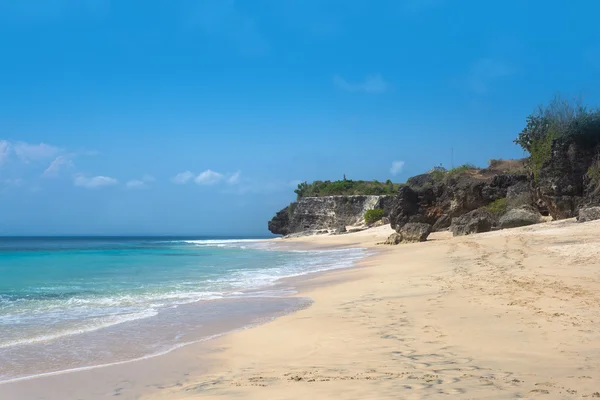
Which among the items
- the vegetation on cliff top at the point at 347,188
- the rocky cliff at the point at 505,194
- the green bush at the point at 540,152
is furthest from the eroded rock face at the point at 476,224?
the vegetation on cliff top at the point at 347,188

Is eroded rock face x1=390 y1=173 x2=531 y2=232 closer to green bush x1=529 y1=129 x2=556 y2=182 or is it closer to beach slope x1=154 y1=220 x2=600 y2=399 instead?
green bush x1=529 y1=129 x2=556 y2=182

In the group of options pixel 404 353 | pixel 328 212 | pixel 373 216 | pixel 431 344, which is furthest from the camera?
pixel 328 212

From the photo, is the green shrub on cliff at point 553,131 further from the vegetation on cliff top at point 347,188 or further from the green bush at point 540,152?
the vegetation on cliff top at point 347,188

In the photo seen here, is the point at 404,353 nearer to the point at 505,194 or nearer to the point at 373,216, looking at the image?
the point at 505,194

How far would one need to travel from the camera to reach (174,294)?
1134 cm

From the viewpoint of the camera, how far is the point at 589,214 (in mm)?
18438

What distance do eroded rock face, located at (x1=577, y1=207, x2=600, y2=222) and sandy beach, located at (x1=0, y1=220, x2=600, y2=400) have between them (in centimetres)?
1022

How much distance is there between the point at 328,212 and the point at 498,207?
4139cm

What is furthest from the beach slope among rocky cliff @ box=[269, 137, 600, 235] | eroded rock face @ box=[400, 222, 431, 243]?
eroded rock face @ box=[400, 222, 431, 243]

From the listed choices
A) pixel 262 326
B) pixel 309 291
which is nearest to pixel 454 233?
pixel 309 291

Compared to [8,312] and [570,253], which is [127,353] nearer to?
[8,312]

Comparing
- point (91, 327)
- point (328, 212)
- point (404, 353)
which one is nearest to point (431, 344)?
point (404, 353)

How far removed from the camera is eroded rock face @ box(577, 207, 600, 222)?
18203 mm

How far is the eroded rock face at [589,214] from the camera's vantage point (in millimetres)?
18203
